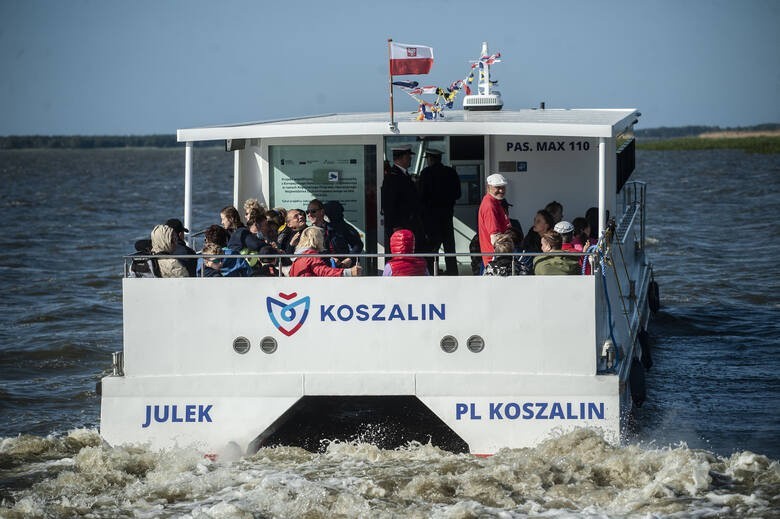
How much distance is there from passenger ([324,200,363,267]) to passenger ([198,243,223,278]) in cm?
102

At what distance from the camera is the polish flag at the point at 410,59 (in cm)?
1082

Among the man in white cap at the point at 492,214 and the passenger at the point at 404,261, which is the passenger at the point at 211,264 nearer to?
the passenger at the point at 404,261

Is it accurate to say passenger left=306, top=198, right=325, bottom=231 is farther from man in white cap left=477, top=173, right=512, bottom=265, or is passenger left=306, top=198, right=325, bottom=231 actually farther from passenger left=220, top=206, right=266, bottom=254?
man in white cap left=477, top=173, right=512, bottom=265

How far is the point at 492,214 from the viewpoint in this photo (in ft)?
34.1

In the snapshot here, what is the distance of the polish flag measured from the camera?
35.5 ft

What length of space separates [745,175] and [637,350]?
57909 mm

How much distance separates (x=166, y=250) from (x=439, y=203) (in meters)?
2.99

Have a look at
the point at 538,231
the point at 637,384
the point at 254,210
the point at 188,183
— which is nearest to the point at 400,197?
the point at 254,210

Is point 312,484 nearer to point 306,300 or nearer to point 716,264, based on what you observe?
point 306,300

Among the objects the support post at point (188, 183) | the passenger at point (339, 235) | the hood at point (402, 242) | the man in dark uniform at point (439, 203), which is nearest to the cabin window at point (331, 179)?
the passenger at point (339, 235)

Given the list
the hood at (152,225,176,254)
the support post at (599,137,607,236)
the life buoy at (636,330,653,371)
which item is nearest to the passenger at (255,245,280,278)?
the hood at (152,225,176,254)

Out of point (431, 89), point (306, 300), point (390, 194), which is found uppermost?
point (431, 89)

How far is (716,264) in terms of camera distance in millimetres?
25812

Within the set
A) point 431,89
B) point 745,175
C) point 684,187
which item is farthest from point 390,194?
point 745,175
